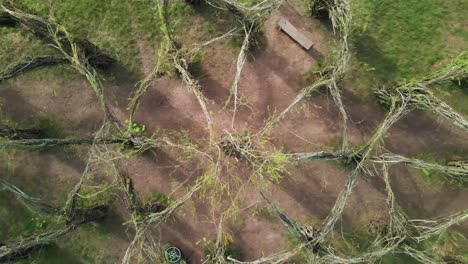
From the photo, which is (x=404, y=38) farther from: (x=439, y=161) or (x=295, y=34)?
(x=439, y=161)

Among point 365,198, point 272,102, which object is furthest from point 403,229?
point 272,102

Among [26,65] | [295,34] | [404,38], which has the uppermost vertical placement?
[404,38]

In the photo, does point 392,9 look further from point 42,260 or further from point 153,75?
point 42,260

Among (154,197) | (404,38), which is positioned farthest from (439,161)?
(154,197)

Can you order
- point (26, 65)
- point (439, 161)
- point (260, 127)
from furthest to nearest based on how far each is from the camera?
point (260, 127) < point (439, 161) < point (26, 65)

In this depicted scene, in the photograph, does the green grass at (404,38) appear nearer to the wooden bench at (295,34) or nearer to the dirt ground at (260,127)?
the dirt ground at (260,127)

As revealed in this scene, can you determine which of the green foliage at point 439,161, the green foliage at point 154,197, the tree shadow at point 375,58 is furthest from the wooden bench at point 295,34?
the green foliage at point 154,197

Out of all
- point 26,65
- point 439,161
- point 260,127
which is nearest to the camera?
point 26,65
